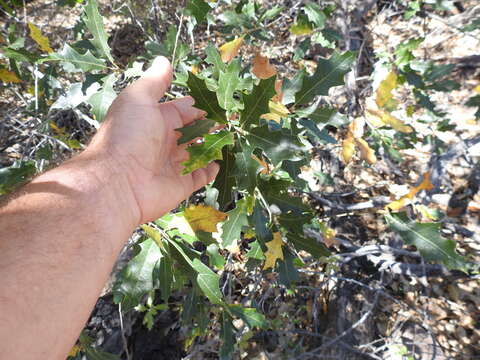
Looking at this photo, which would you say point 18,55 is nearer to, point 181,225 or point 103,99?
point 103,99

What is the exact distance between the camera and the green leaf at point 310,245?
1.32 meters

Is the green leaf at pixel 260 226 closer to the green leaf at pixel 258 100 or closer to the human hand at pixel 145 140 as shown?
the green leaf at pixel 258 100

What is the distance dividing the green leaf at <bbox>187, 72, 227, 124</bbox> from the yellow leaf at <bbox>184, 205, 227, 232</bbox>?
0.43m

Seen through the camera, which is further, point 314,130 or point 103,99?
point 103,99

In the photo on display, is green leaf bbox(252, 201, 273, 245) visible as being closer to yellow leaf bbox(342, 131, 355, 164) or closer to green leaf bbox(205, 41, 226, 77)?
green leaf bbox(205, 41, 226, 77)

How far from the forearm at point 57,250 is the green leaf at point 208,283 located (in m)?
0.32

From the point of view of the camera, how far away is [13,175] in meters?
1.63

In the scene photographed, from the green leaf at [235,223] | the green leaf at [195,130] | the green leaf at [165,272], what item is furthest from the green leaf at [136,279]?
the green leaf at [195,130]

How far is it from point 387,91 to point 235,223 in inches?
42.5

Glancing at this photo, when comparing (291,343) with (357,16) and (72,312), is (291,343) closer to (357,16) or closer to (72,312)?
(72,312)

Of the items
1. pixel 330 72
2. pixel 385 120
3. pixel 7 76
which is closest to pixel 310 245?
pixel 330 72

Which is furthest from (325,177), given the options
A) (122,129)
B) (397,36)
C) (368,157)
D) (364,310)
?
(397,36)

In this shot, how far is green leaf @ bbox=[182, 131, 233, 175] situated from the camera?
40.8 inches

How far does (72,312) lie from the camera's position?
1091mm
